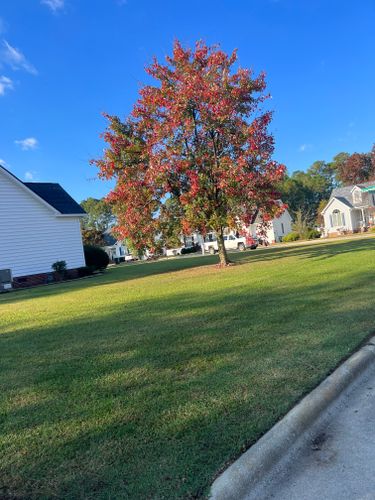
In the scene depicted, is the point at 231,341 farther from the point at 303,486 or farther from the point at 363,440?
the point at 303,486

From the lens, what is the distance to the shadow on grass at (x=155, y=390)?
2676 millimetres

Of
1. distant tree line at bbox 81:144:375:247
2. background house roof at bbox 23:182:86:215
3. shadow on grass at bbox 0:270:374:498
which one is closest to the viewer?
shadow on grass at bbox 0:270:374:498

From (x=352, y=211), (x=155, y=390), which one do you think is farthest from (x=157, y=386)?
(x=352, y=211)

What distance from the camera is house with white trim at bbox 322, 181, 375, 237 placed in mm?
49312

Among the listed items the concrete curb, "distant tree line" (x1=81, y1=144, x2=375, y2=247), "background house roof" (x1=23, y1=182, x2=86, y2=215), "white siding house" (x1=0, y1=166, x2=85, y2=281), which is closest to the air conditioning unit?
"white siding house" (x1=0, y1=166, x2=85, y2=281)

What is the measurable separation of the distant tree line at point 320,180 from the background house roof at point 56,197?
175ft

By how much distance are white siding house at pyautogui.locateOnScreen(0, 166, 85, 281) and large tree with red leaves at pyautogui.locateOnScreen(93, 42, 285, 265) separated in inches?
254

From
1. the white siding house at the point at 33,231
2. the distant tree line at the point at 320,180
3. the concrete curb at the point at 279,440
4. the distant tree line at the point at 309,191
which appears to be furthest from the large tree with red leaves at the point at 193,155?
the distant tree line at the point at 320,180

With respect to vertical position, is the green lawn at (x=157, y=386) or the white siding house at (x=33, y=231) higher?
the white siding house at (x=33, y=231)

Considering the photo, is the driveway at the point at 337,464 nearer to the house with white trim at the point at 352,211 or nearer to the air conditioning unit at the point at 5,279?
the air conditioning unit at the point at 5,279

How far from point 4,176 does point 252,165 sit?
12841 millimetres

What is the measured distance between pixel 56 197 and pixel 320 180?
238ft

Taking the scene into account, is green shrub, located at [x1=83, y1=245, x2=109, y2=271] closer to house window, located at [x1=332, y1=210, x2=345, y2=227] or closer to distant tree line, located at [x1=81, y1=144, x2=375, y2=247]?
distant tree line, located at [x1=81, y1=144, x2=375, y2=247]

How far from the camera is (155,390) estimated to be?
3.91 meters
